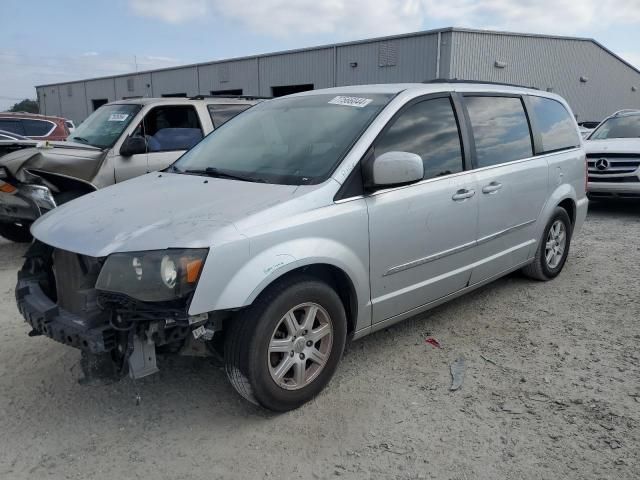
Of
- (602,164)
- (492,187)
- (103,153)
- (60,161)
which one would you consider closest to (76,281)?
(492,187)

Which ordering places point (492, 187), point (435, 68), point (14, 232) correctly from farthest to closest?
point (435, 68), point (14, 232), point (492, 187)

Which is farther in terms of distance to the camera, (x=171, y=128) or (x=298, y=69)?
(x=298, y=69)

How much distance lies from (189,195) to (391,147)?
1.28 m

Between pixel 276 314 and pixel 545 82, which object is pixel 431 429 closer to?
pixel 276 314

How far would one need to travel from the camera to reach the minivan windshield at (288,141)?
3.18 meters

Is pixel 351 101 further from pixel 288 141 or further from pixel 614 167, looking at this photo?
pixel 614 167

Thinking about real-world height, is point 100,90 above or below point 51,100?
above

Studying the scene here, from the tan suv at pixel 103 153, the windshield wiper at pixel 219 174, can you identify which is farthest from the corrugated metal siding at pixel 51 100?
the windshield wiper at pixel 219 174

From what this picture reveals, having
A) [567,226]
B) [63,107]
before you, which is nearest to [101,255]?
[567,226]

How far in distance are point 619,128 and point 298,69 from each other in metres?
17.9

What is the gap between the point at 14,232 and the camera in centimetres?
669

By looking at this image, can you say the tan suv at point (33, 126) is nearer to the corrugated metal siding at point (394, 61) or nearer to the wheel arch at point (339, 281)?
the wheel arch at point (339, 281)

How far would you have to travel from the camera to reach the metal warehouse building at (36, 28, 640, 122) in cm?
2033

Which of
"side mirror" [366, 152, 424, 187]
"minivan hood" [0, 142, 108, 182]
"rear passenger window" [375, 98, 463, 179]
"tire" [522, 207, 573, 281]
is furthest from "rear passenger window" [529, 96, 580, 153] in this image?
"minivan hood" [0, 142, 108, 182]
